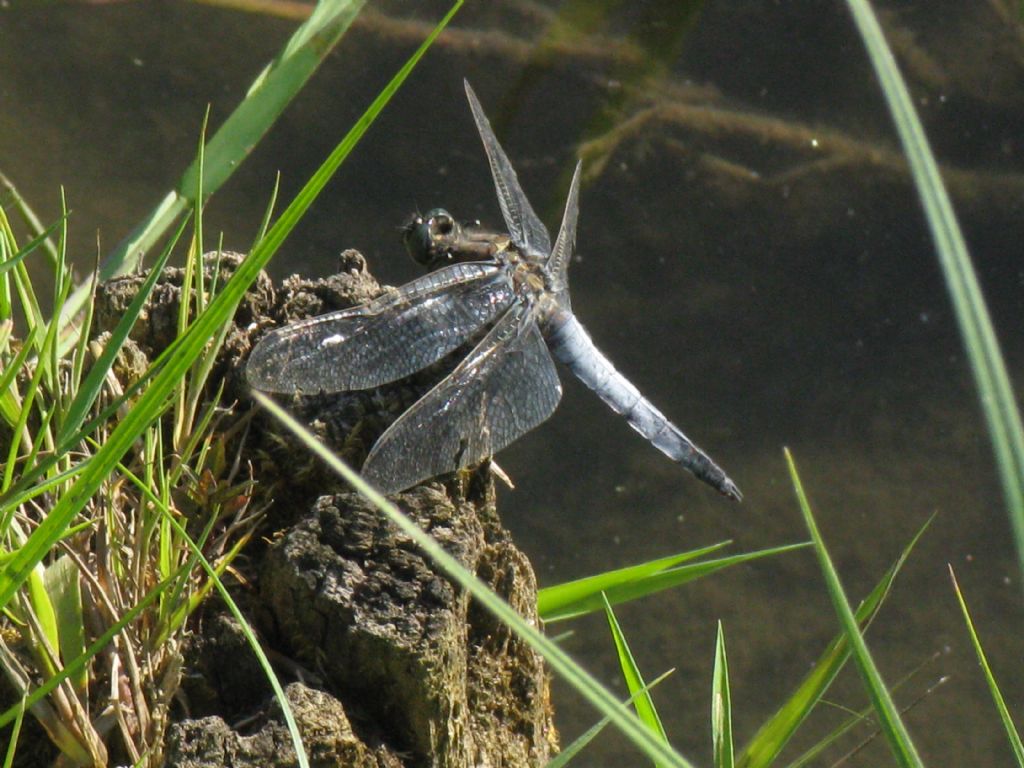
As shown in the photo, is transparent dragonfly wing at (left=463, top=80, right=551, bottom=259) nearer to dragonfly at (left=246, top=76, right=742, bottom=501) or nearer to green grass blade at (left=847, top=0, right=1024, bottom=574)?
dragonfly at (left=246, top=76, right=742, bottom=501)

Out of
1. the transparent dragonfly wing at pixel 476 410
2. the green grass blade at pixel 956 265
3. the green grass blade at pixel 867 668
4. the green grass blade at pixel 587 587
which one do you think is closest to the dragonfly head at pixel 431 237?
the transparent dragonfly wing at pixel 476 410

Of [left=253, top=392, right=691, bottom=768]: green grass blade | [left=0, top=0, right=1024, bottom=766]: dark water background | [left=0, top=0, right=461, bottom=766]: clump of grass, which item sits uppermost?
[left=253, top=392, right=691, bottom=768]: green grass blade

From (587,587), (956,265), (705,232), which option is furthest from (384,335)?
(705,232)

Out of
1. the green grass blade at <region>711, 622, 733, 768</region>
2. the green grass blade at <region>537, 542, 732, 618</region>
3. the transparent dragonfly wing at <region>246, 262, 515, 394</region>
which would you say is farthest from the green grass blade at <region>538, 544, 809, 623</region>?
the transparent dragonfly wing at <region>246, 262, 515, 394</region>

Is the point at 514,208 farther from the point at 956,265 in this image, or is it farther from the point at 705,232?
→ the point at 956,265

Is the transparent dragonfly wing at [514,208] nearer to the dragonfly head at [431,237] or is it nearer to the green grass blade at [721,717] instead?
the dragonfly head at [431,237]

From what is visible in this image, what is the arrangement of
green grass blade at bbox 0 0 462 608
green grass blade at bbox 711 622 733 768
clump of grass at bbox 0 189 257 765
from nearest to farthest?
green grass blade at bbox 0 0 462 608
clump of grass at bbox 0 189 257 765
green grass blade at bbox 711 622 733 768
